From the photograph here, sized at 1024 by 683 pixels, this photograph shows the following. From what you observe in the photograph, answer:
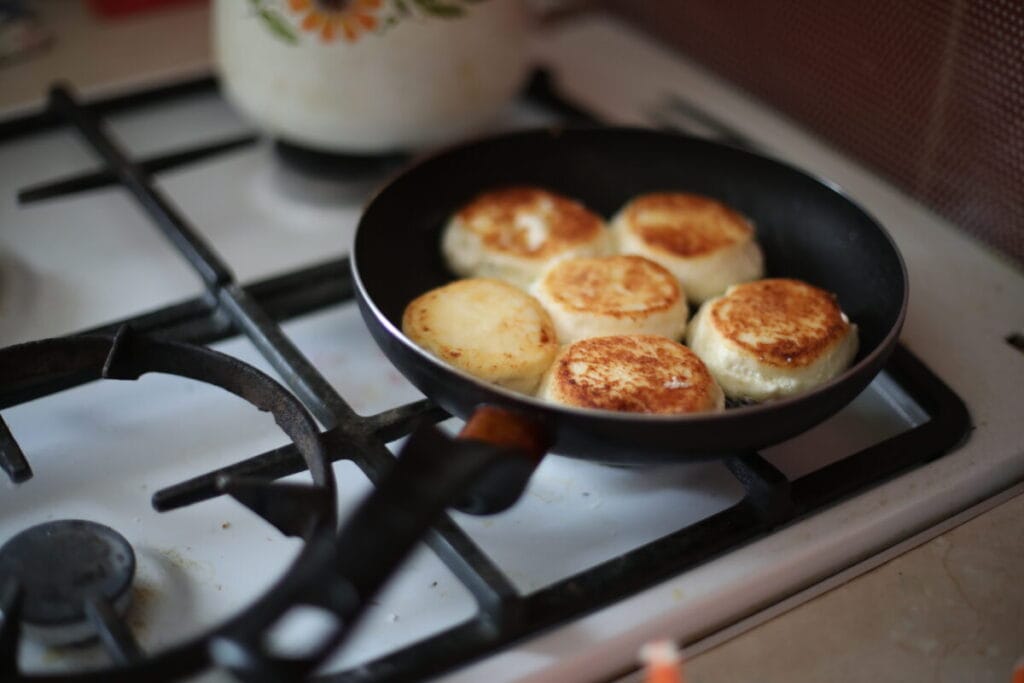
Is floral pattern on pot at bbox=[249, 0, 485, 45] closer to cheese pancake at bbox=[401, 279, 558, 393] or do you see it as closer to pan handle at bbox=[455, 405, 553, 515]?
cheese pancake at bbox=[401, 279, 558, 393]

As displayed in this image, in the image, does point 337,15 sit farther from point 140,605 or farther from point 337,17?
point 140,605

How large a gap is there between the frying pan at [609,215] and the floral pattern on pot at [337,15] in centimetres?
11

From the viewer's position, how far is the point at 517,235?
78 cm

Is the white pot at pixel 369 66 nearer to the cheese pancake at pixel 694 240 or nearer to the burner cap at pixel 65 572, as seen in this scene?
the cheese pancake at pixel 694 240

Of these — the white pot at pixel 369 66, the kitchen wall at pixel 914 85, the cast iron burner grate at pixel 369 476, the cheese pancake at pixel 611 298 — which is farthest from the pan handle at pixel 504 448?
the kitchen wall at pixel 914 85

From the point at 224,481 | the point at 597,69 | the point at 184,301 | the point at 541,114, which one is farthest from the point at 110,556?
the point at 597,69

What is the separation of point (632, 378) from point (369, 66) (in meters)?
0.34

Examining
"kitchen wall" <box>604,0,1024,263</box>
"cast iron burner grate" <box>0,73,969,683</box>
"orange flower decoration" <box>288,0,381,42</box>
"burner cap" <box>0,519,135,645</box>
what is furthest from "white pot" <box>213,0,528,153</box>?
"burner cap" <box>0,519,135,645</box>

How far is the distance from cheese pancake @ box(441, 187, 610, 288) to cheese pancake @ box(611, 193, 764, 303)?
0.03 m

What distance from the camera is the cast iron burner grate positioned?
0.48 m

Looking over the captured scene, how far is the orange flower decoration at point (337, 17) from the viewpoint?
2.58ft

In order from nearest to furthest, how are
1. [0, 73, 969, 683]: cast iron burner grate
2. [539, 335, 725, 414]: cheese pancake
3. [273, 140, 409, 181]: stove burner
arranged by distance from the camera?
[0, 73, 969, 683]: cast iron burner grate → [539, 335, 725, 414]: cheese pancake → [273, 140, 409, 181]: stove burner

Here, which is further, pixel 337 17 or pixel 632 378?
pixel 337 17

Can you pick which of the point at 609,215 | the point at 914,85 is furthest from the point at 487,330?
the point at 914,85
